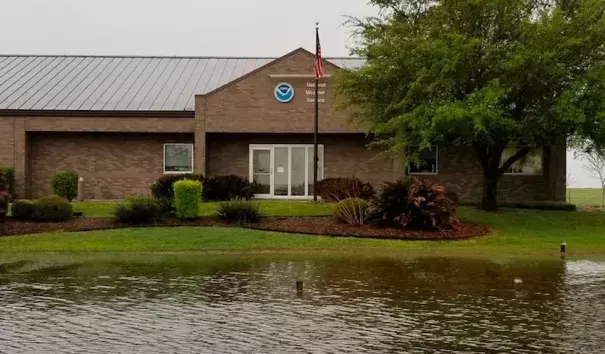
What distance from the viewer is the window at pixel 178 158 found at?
3123 centimetres

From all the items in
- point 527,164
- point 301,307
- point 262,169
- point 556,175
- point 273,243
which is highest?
point 527,164

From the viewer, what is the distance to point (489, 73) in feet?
74.9

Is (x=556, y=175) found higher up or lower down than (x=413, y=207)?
higher up

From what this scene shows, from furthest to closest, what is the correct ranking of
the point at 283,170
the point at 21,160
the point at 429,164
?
the point at 429,164, the point at 283,170, the point at 21,160

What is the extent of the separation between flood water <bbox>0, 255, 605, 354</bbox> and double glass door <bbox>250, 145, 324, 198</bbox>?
548 inches

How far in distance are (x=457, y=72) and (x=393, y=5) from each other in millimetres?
4370

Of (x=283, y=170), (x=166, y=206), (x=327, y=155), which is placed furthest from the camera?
(x=327, y=155)

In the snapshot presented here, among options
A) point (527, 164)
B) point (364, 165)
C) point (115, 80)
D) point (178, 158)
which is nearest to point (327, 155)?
point (364, 165)

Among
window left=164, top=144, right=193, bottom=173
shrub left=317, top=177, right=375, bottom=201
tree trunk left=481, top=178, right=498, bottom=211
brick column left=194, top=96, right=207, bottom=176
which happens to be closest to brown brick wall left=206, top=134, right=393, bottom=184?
window left=164, top=144, right=193, bottom=173

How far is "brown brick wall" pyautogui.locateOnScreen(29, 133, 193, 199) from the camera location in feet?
102

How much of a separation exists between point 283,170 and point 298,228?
905 cm

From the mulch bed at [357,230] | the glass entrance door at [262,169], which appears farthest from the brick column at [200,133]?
the mulch bed at [357,230]

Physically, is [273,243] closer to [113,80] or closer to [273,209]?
[273,209]

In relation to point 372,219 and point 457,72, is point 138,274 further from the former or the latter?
point 457,72
